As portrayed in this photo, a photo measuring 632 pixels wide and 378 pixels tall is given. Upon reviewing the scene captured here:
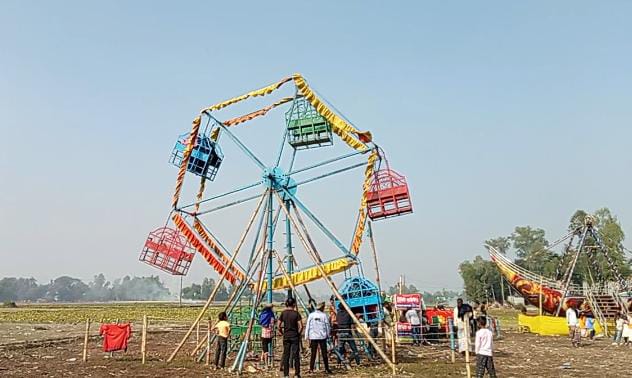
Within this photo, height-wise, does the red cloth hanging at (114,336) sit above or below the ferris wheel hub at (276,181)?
below

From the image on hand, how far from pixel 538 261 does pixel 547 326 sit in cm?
6569

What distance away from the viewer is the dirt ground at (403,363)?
50.1 feet

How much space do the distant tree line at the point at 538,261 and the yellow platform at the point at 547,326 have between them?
916 inches

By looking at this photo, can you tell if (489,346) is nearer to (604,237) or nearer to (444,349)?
(444,349)

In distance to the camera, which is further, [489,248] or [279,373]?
[489,248]

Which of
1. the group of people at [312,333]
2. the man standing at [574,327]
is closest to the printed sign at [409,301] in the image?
the man standing at [574,327]

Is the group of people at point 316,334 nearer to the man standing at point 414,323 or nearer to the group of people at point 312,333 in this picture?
the group of people at point 312,333

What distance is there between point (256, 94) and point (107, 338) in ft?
30.2

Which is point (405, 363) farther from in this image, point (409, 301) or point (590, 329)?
point (590, 329)

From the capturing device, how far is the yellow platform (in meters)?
30.1

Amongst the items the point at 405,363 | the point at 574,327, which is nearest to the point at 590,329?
the point at 574,327

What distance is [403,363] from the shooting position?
16.9m

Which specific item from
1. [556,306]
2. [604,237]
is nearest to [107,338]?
[556,306]

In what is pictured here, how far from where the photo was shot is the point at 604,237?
71.4 metres
